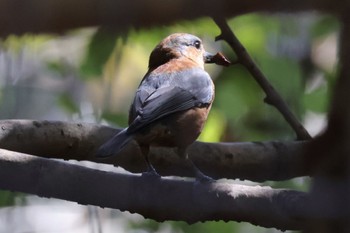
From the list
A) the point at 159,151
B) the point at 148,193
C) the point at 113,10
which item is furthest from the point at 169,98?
the point at 113,10

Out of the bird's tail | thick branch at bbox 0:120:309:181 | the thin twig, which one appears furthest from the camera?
the thin twig

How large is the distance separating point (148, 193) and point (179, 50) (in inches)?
30.6

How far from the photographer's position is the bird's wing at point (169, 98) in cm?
138

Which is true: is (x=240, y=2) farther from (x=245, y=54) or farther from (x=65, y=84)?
(x=65, y=84)

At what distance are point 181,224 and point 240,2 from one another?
3.36ft

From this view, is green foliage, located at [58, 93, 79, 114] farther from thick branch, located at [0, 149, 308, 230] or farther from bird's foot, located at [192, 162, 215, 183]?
thick branch, located at [0, 149, 308, 230]

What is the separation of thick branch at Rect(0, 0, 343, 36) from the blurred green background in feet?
2.20

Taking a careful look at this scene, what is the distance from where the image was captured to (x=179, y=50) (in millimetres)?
1740

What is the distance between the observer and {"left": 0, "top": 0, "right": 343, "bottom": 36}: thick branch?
487 millimetres

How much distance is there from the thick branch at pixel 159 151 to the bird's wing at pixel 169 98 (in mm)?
64

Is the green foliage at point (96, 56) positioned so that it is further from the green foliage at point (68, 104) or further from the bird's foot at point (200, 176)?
the bird's foot at point (200, 176)

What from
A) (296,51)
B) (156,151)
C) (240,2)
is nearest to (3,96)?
(156,151)

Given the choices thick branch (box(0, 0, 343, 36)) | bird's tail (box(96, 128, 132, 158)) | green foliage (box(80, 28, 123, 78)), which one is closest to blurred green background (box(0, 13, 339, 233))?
green foliage (box(80, 28, 123, 78))

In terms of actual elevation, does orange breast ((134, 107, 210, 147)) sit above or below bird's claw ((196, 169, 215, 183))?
above
